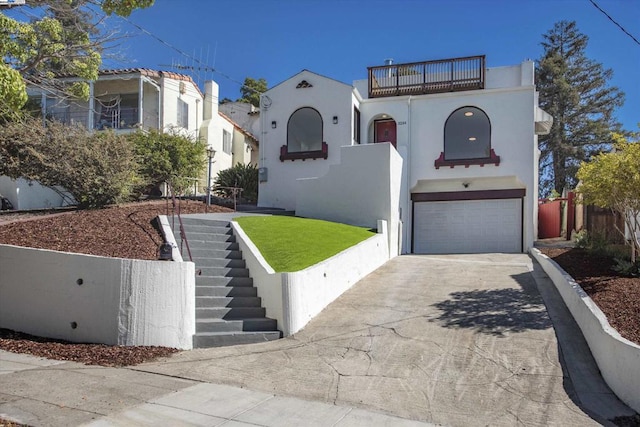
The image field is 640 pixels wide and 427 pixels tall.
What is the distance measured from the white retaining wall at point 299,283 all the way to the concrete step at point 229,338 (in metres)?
0.31

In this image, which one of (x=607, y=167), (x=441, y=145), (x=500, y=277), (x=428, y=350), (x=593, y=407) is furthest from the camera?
(x=441, y=145)

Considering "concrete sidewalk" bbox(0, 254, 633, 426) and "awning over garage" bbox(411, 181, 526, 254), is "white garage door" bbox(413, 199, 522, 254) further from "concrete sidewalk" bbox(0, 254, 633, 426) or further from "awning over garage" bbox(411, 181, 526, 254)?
"concrete sidewalk" bbox(0, 254, 633, 426)

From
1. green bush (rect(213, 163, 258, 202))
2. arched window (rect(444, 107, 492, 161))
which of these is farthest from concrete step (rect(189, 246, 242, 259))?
arched window (rect(444, 107, 492, 161))

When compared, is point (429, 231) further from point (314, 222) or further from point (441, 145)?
point (314, 222)

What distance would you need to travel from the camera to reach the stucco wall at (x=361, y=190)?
14.9 meters

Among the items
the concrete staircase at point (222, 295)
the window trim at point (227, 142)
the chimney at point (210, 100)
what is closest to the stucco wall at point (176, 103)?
the chimney at point (210, 100)

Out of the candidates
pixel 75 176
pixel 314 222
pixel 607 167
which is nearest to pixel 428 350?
pixel 607 167

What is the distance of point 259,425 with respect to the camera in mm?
4551

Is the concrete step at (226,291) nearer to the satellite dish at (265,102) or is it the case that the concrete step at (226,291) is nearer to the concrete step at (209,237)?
the concrete step at (209,237)

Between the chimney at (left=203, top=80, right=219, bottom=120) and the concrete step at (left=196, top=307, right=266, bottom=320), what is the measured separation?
59.0 feet

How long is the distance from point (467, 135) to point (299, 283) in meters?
12.6

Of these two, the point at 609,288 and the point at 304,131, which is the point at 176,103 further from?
the point at 609,288

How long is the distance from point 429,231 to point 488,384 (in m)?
13.3

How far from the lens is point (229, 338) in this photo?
291 inches
